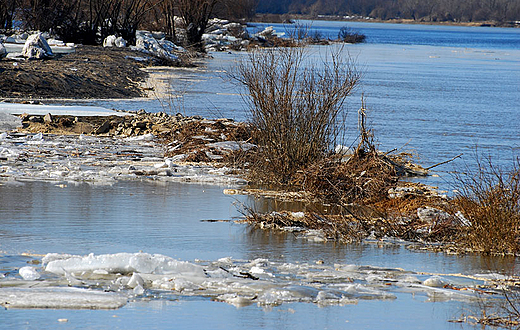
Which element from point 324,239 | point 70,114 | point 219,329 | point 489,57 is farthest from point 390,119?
point 489,57

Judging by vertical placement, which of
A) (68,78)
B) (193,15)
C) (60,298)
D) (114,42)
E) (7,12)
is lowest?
(60,298)

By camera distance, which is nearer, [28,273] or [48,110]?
[28,273]

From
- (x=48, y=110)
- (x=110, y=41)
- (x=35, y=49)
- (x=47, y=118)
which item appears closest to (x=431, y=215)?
(x=47, y=118)

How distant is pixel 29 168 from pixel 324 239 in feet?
16.3

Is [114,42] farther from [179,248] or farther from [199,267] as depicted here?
[199,267]

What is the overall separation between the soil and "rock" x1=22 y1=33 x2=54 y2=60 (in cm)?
39

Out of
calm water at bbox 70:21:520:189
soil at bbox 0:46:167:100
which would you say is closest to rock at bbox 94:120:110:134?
calm water at bbox 70:21:520:189

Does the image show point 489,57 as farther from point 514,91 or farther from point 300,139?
point 300,139

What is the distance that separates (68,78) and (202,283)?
18.2 metres

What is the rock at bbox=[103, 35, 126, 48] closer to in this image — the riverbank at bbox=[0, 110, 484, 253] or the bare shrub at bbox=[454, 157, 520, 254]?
the riverbank at bbox=[0, 110, 484, 253]

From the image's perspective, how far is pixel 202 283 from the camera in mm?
5945

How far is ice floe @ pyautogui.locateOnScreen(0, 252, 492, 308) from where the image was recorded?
5.59m

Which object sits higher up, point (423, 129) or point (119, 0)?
point (119, 0)

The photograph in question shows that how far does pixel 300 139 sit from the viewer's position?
1103 cm
